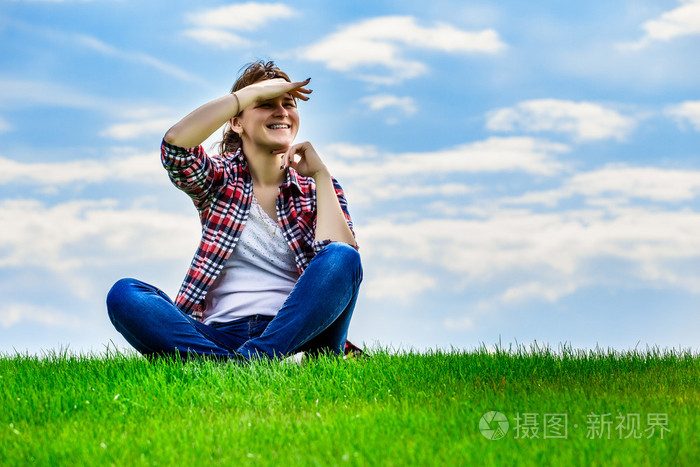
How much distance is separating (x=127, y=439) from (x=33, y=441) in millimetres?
485

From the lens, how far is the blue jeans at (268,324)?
4.57 m

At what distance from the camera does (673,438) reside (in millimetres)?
3111

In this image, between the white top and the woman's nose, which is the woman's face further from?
the white top

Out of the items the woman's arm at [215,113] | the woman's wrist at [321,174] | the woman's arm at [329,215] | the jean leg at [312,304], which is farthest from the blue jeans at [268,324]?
the woman's arm at [215,113]

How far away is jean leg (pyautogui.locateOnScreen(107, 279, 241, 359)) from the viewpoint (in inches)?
180

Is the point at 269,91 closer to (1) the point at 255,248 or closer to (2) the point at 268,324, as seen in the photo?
(1) the point at 255,248

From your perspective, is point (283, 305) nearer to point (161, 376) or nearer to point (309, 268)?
point (309, 268)

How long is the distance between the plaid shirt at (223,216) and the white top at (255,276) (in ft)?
0.27

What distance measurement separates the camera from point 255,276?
4.98 metres

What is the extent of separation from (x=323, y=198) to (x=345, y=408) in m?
1.73

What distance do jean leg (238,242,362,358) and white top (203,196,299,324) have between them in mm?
308

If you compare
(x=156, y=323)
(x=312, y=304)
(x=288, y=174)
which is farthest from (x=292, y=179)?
(x=156, y=323)

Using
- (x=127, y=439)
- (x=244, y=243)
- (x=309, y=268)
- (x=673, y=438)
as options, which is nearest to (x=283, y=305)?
(x=309, y=268)

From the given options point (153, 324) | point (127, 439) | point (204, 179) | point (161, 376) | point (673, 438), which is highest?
point (204, 179)
